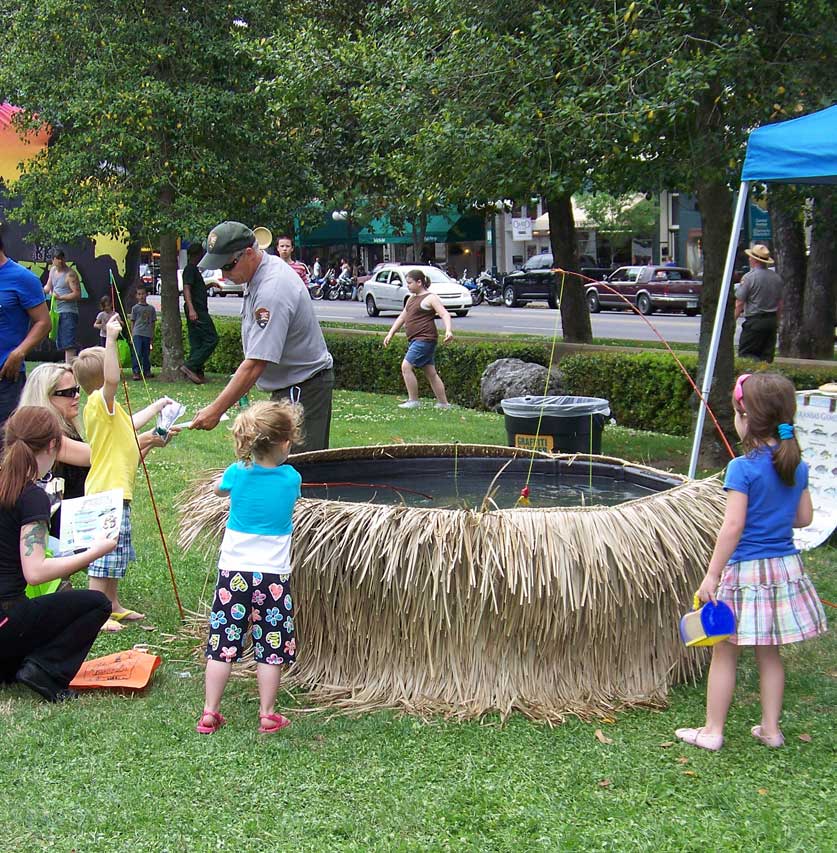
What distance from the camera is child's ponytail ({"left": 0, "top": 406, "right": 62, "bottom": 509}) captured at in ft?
12.6

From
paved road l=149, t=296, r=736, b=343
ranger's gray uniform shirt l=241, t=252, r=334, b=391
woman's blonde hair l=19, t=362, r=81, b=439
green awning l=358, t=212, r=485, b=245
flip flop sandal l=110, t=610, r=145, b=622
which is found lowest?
paved road l=149, t=296, r=736, b=343

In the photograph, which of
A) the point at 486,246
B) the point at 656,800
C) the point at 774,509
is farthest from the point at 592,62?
the point at 486,246

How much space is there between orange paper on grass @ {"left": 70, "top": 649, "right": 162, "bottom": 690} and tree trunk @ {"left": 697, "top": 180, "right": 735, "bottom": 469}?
5001 millimetres

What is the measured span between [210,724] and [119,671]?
0.66 m

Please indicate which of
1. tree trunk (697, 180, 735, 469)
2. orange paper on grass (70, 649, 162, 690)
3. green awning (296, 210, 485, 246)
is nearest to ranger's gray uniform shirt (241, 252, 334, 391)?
orange paper on grass (70, 649, 162, 690)

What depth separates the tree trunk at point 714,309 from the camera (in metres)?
8.06

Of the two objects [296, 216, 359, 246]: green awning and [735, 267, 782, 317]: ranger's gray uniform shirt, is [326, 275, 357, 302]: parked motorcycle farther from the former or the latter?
[735, 267, 782, 317]: ranger's gray uniform shirt

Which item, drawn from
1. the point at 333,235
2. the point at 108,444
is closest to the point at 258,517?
the point at 108,444

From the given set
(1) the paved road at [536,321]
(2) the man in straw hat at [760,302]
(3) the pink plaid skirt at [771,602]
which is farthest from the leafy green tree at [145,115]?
(3) the pink plaid skirt at [771,602]

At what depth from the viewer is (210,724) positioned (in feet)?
12.1

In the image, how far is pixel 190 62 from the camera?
12.7 meters

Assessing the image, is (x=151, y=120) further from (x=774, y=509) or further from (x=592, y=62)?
(x=774, y=509)

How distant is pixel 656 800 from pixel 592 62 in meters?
5.10

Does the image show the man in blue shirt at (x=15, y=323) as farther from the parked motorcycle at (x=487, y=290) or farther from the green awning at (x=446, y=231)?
the green awning at (x=446, y=231)
